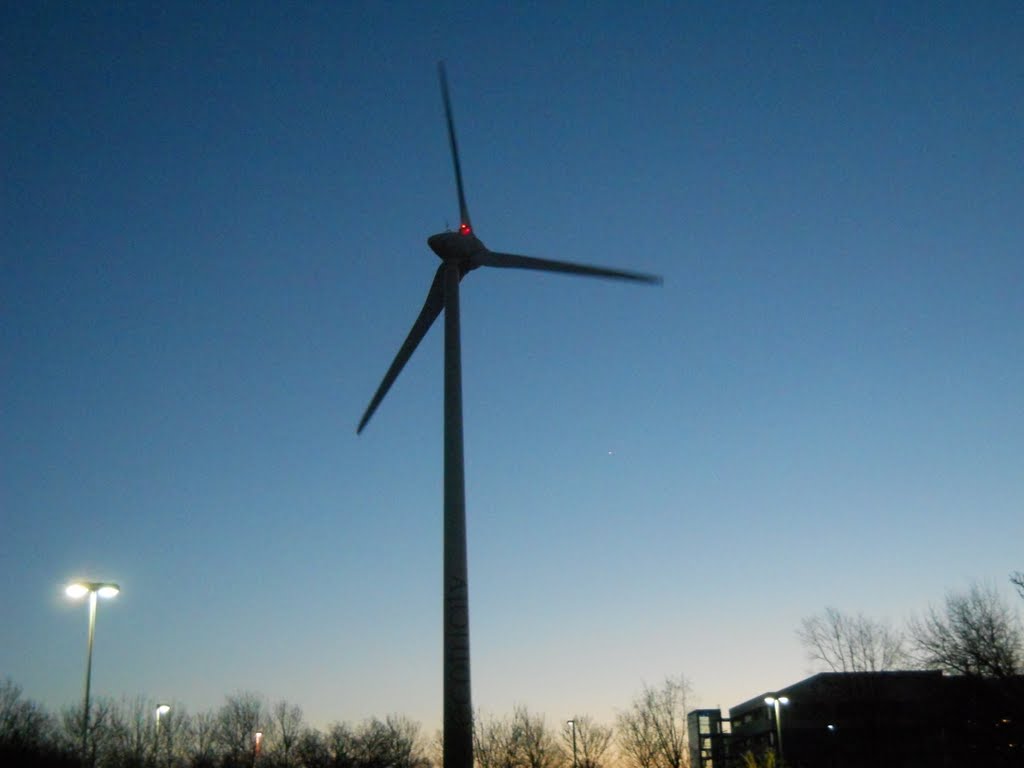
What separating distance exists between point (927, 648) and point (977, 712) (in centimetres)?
1227

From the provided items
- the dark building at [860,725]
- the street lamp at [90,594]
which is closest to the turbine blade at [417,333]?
the street lamp at [90,594]

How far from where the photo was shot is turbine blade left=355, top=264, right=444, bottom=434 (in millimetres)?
35156

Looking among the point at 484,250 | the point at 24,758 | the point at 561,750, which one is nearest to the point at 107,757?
the point at 24,758

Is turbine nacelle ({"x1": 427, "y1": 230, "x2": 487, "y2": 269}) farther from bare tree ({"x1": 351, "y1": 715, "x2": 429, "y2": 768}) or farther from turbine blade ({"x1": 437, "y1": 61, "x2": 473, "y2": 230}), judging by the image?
bare tree ({"x1": 351, "y1": 715, "x2": 429, "y2": 768})

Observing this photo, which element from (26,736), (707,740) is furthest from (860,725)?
(26,736)

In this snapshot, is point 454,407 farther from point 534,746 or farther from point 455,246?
point 534,746

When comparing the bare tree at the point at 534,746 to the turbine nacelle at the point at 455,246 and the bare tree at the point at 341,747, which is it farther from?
the turbine nacelle at the point at 455,246

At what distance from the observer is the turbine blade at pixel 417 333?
115 ft

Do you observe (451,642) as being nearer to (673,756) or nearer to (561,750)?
(673,756)

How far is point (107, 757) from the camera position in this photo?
101 m

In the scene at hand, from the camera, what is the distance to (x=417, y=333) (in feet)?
116

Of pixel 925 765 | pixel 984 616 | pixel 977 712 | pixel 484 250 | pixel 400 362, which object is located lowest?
pixel 925 765

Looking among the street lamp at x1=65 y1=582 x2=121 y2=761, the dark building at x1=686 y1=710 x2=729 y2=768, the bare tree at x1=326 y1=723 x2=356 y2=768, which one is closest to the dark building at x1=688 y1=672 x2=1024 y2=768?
the dark building at x1=686 y1=710 x2=729 y2=768

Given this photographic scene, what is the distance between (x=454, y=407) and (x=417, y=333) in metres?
8.06
